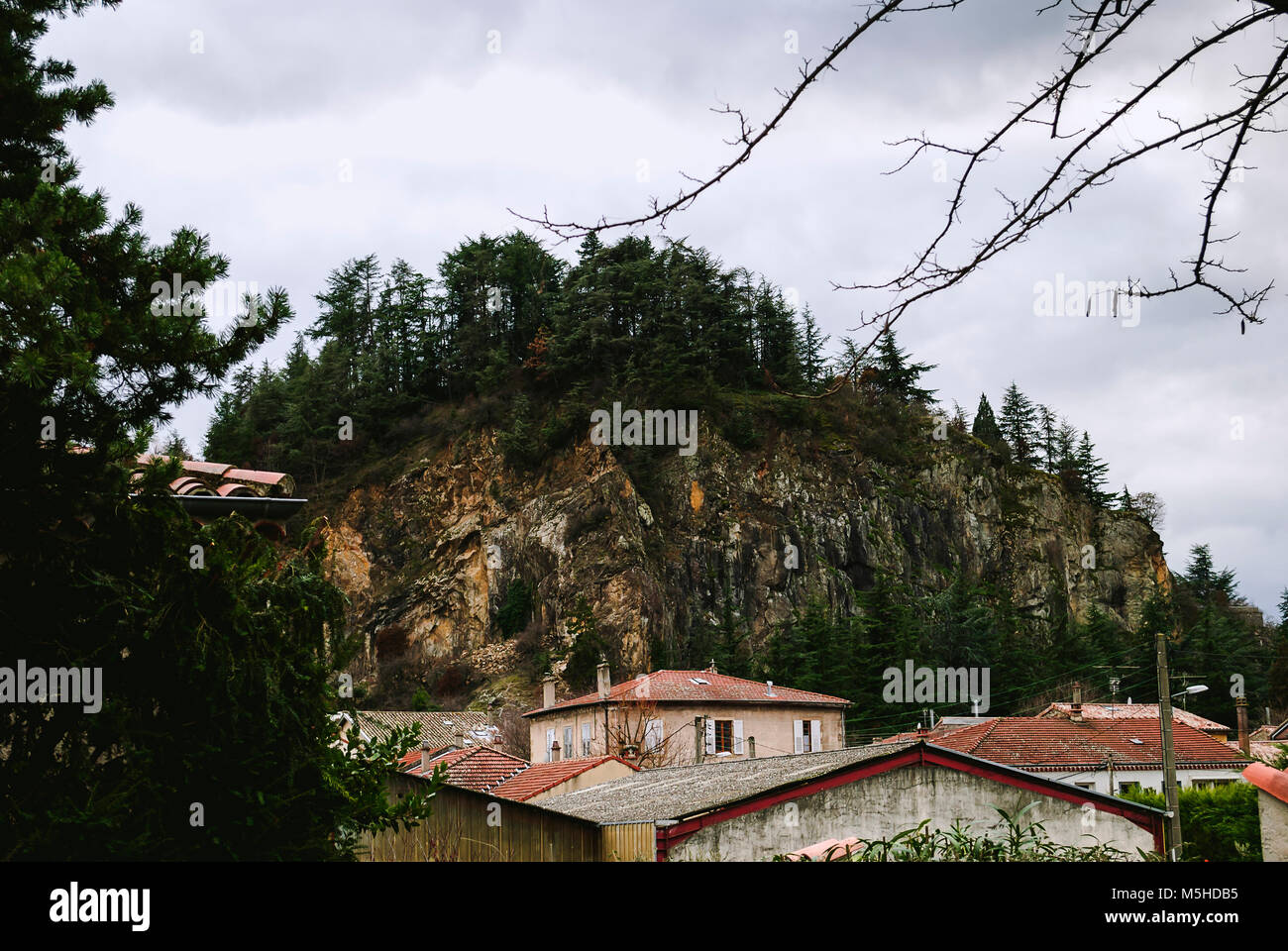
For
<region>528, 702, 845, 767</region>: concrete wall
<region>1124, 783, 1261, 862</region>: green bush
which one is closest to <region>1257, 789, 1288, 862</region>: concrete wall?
<region>1124, 783, 1261, 862</region>: green bush

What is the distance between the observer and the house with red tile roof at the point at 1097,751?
131 feet

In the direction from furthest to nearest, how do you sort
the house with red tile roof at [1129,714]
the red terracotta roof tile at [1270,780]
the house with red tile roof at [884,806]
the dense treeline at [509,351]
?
1. the dense treeline at [509,351]
2. the house with red tile roof at [1129,714]
3. the house with red tile roof at [884,806]
4. the red terracotta roof tile at [1270,780]

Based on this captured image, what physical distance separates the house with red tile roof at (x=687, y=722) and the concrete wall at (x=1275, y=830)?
3714cm

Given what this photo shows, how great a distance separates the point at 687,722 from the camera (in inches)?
1693

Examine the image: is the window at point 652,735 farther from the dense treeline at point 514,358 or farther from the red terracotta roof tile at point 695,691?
the dense treeline at point 514,358

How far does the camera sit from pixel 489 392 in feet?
242

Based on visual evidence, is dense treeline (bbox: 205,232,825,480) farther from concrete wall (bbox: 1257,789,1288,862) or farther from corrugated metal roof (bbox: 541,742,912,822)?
concrete wall (bbox: 1257,789,1288,862)

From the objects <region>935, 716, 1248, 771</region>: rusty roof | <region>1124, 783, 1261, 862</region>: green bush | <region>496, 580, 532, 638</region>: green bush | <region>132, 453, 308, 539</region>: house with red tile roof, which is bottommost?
<region>1124, 783, 1261, 862</region>: green bush

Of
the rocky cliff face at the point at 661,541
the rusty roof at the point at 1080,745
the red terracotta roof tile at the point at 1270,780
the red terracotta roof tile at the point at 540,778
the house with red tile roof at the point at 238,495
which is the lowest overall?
the rusty roof at the point at 1080,745

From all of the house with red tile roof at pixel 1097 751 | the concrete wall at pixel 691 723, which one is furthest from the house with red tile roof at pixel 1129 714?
the concrete wall at pixel 691 723

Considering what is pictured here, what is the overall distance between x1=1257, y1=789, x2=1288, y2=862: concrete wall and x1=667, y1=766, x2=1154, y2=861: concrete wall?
1314 centimetres

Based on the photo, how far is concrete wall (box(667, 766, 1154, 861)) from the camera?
56.1 feet
